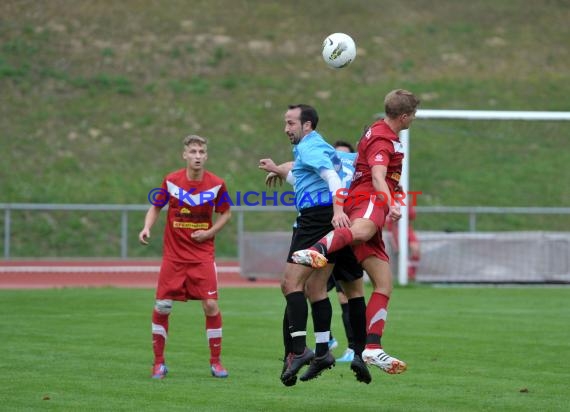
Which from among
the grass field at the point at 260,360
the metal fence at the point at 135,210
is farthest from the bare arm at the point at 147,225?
the metal fence at the point at 135,210

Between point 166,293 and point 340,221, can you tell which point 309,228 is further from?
point 166,293

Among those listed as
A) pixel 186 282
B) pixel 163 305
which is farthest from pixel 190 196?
pixel 163 305

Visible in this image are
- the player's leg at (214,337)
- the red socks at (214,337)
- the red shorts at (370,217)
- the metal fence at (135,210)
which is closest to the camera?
the red shorts at (370,217)

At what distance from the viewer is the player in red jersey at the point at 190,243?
9836 millimetres

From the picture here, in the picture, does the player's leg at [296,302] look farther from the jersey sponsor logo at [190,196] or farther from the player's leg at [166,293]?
the jersey sponsor logo at [190,196]

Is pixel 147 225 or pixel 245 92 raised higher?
pixel 245 92

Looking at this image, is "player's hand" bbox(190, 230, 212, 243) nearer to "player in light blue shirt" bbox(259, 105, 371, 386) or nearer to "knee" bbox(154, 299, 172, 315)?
"knee" bbox(154, 299, 172, 315)

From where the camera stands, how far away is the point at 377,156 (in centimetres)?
809

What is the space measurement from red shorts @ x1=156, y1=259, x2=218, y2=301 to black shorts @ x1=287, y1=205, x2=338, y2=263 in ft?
4.98

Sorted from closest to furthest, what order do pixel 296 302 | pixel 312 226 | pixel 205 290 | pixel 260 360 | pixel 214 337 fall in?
pixel 296 302 → pixel 312 226 → pixel 214 337 → pixel 205 290 → pixel 260 360

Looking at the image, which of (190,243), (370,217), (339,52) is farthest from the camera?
(190,243)

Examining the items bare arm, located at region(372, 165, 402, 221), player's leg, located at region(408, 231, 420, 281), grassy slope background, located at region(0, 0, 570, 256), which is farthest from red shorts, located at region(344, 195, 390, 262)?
grassy slope background, located at region(0, 0, 570, 256)

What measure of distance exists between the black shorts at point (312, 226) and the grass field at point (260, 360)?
121 cm

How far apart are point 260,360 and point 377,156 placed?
123 inches
